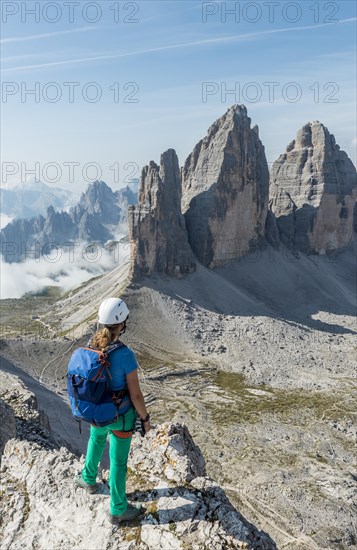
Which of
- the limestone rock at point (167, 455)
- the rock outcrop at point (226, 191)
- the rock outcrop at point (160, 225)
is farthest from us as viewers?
the rock outcrop at point (226, 191)

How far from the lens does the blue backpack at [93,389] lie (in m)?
6.73

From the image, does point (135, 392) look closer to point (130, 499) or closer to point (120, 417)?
point (120, 417)

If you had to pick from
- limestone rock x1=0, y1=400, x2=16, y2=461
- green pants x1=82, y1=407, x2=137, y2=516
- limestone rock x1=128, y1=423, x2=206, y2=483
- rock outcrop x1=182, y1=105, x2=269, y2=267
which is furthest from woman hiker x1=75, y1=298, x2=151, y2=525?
rock outcrop x1=182, y1=105, x2=269, y2=267

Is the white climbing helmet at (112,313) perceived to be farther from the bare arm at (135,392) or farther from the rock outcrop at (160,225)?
the rock outcrop at (160,225)

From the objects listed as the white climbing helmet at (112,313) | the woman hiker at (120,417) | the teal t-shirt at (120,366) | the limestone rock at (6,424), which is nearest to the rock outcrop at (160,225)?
the limestone rock at (6,424)

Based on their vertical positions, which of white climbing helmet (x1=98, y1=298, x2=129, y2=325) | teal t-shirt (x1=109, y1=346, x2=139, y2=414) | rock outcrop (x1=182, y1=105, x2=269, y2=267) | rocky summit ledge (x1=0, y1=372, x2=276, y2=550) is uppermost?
rock outcrop (x1=182, y1=105, x2=269, y2=267)

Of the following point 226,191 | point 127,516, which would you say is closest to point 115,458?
point 127,516

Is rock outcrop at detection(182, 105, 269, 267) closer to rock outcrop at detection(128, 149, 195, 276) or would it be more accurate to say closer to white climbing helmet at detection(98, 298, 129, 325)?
rock outcrop at detection(128, 149, 195, 276)

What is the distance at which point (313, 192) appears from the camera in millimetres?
88750

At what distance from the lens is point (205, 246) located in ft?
240

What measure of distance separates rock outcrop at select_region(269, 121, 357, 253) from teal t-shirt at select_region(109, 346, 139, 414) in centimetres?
8377

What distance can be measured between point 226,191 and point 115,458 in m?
70.3

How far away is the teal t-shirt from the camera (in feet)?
22.5

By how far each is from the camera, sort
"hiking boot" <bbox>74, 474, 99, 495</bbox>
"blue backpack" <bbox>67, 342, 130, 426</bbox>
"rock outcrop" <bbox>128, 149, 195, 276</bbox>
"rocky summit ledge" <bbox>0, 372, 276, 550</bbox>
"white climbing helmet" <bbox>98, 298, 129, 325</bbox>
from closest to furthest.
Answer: "rocky summit ledge" <bbox>0, 372, 276, 550</bbox> → "blue backpack" <bbox>67, 342, 130, 426</bbox> → "white climbing helmet" <bbox>98, 298, 129, 325</bbox> → "hiking boot" <bbox>74, 474, 99, 495</bbox> → "rock outcrop" <bbox>128, 149, 195, 276</bbox>
